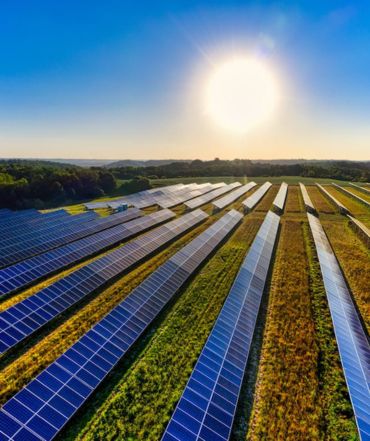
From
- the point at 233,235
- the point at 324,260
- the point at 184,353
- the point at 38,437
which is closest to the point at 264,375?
the point at 184,353

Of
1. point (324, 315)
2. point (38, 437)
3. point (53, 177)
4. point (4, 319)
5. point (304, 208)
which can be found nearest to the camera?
point (38, 437)

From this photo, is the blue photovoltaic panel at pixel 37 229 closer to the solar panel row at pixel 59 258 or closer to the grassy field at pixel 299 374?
the solar panel row at pixel 59 258

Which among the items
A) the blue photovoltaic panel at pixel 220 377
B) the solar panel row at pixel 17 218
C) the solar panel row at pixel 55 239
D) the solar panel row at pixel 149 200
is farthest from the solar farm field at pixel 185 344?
the solar panel row at pixel 149 200

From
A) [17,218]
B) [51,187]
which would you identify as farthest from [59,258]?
[51,187]

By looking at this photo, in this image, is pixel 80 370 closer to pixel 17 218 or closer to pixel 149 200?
pixel 17 218

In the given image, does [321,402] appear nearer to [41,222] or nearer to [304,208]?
[41,222]

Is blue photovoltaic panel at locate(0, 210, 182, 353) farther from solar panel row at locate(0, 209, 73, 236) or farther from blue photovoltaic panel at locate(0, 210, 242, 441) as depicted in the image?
solar panel row at locate(0, 209, 73, 236)
